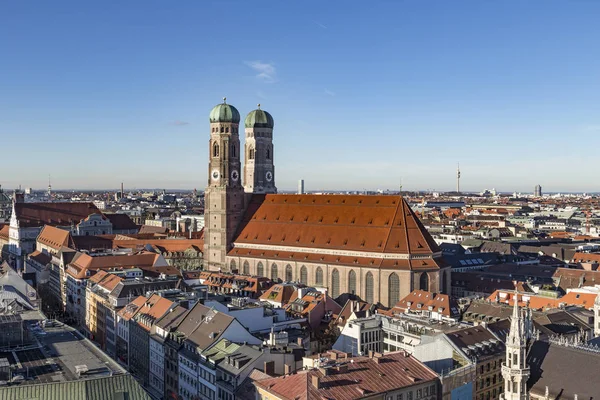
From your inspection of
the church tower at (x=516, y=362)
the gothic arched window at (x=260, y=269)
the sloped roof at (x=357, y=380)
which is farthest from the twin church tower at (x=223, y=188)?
the church tower at (x=516, y=362)

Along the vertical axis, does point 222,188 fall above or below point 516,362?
above

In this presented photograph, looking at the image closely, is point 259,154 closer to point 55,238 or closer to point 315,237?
point 315,237

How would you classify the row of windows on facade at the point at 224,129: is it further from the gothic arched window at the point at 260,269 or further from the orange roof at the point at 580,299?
the orange roof at the point at 580,299

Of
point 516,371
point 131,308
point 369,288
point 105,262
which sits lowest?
point 369,288

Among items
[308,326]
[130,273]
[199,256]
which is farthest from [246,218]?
[308,326]

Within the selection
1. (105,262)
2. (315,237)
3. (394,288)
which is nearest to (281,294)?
(394,288)

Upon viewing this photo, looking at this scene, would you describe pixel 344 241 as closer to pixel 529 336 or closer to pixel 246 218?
pixel 246 218

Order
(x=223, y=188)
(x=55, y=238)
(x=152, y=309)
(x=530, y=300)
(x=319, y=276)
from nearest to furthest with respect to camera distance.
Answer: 1. (x=152, y=309)
2. (x=530, y=300)
3. (x=319, y=276)
4. (x=223, y=188)
5. (x=55, y=238)
